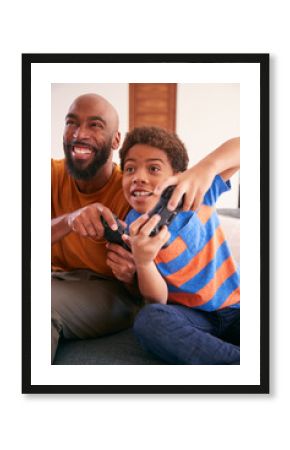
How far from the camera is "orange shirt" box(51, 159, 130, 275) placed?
1257mm

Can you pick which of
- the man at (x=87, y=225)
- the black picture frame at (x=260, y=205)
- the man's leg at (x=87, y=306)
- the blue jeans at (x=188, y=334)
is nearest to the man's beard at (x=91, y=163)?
the man at (x=87, y=225)

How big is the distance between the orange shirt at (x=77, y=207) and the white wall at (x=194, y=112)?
6 cm

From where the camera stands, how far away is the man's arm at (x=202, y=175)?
4.09ft

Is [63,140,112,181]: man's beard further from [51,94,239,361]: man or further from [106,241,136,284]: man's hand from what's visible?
[106,241,136,284]: man's hand

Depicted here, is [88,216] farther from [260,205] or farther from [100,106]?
[260,205]

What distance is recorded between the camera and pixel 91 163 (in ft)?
4.17

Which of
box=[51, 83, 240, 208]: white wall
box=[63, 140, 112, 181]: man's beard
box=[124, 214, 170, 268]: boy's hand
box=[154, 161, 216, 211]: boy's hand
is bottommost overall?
box=[124, 214, 170, 268]: boy's hand

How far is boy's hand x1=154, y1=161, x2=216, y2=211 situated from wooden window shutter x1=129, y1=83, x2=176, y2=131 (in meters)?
0.13

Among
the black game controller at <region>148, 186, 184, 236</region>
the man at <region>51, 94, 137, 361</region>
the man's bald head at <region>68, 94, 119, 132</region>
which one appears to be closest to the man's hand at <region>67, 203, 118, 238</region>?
the man at <region>51, 94, 137, 361</region>
